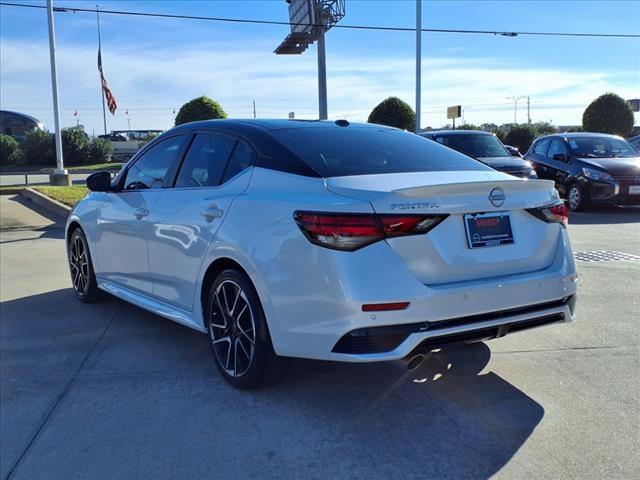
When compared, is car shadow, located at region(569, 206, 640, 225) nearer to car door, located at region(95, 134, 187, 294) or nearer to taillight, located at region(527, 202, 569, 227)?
taillight, located at region(527, 202, 569, 227)

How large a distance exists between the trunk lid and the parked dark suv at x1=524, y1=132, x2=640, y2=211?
9.53 meters

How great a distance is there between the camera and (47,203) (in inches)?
524

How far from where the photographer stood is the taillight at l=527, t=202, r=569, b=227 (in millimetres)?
3525

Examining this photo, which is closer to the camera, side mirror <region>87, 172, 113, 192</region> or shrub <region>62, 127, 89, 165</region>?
side mirror <region>87, 172, 113, 192</region>

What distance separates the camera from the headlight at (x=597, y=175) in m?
12.0

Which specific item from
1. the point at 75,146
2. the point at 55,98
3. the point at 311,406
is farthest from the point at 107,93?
the point at 311,406

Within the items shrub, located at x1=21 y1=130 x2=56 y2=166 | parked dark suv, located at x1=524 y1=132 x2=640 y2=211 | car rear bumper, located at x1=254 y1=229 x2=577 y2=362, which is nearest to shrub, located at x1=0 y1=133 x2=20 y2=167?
shrub, located at x1=21 y1=130 x2=56 y2=166

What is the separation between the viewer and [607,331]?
4.76 meters

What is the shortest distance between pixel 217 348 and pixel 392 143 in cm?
182

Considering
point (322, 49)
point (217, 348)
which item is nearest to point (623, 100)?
point (322, 49)

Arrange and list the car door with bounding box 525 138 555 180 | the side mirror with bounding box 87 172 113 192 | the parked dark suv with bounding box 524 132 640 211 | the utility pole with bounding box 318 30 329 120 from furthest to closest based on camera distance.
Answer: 1. the utility pole with bounding box 318 30 329 120
2. the car door with bounding box 525 138 555 180
3. the parked dark suv with bounding box 524 132 640 211
4. the side mirror with bounding box 87 172 113 192

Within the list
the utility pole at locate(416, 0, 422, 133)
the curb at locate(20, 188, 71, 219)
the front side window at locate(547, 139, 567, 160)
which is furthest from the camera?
the utility pole at locate(416, 0, 422, 133)

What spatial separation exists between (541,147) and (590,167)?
2.10 metres

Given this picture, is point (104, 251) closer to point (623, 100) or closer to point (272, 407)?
point (272, 407)
